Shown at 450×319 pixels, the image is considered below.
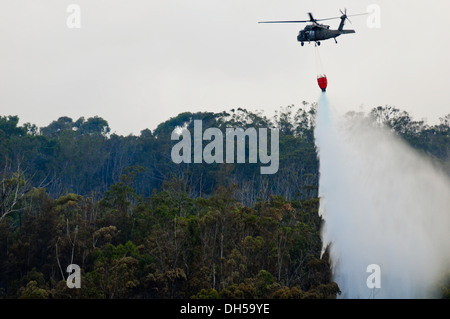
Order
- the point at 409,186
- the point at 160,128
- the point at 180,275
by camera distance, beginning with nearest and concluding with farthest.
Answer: the point at 180,275
the point at 409,186
the point at 160,128

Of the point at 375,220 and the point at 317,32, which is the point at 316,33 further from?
the point at 375,220

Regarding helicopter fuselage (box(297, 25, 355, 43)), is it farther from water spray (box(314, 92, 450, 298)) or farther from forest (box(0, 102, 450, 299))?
forest (box(0, 102, 450, 299))

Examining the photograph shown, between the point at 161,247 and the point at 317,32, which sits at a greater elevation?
the point at 317,32

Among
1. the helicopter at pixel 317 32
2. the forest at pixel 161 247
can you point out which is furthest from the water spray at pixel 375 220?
the helicopter at pixel 317 32

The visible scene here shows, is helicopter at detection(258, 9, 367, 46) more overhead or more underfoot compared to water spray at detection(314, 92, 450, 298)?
more overhead

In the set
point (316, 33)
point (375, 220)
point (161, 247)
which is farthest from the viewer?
point (375, 220)

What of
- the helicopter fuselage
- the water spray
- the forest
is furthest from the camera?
the helicopter fuselage

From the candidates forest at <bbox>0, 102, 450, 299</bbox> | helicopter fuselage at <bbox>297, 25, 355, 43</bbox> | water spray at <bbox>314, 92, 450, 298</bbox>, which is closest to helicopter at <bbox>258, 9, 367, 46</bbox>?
helicopter fuselage at <bbox>297, 25, 355, 43</bbox>

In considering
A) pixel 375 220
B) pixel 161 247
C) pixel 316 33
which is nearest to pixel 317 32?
pixel 316 33

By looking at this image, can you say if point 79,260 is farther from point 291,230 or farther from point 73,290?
point 291,230

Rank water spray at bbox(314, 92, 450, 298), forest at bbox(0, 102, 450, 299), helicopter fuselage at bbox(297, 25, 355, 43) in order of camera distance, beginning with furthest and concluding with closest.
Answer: helicopter fuselage at bbox(297, 25, 355, 43) → water spray at bbox(314, 92, 450, 298) → forest at bbox(0, 102, 450, 299)
